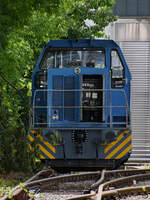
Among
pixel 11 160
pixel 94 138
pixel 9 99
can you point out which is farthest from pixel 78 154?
pixel 9 99

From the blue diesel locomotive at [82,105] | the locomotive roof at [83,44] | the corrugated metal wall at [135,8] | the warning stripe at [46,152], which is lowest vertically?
the warning stripe at [46,152]

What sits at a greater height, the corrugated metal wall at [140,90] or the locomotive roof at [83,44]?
the locomotive roof at [83,44]

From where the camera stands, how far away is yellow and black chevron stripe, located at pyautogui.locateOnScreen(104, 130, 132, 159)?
393 inches

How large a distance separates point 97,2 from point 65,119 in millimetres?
9815

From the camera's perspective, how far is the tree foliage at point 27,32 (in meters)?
9.25

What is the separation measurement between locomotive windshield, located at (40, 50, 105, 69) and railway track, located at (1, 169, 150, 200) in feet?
8.44

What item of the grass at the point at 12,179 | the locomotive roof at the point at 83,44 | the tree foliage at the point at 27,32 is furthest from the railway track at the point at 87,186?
the locomotive roof at the point at 83,44

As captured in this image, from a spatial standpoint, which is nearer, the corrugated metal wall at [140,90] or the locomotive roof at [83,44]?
the locomotive roof at [83,44]

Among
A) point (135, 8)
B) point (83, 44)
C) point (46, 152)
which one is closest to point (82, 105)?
point (46, 152)

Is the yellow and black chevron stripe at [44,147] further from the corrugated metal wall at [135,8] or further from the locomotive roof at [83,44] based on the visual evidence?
the corrugated metal wall at [135,8]

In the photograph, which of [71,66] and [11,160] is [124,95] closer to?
[71,66]

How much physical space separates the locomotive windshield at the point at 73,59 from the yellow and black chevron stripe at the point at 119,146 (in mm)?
1775

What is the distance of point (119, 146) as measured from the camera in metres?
10.0

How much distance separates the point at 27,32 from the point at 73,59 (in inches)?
169
